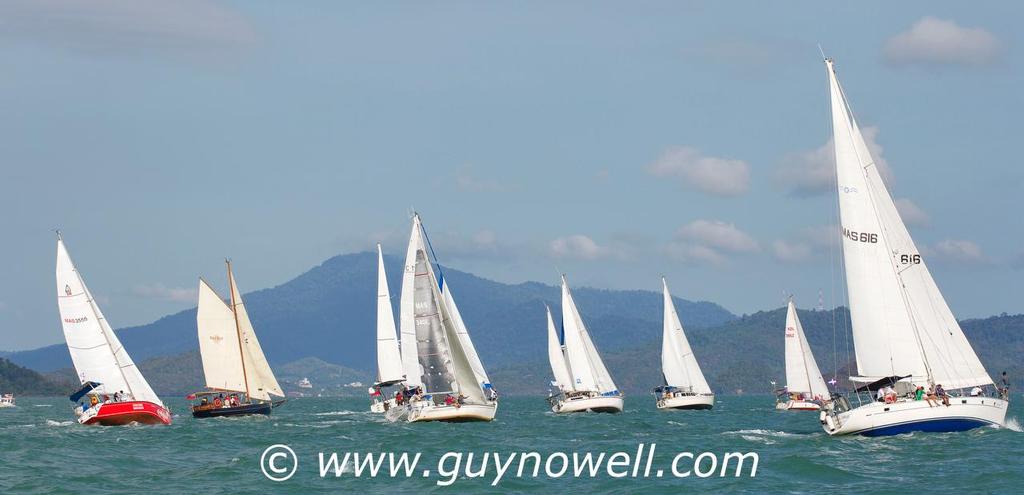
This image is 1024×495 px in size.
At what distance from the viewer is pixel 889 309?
169 feet

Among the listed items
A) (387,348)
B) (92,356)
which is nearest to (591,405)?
(387,348)

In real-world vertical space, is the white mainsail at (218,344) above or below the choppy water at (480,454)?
above

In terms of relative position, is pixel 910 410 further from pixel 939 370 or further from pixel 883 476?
pixel 883 476

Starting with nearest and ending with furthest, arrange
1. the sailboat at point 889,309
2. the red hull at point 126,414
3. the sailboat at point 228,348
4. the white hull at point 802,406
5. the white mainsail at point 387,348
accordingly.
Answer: the sailboat at point 889,309, the red hull at point 126,414, the sailboat at point 228,348, the white mainsail at point 387,348, the white hull at point 802,406

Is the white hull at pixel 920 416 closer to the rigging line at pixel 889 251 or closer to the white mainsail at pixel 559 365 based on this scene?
the rigging line at pixel 889 251

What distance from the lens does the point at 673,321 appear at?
363 feet

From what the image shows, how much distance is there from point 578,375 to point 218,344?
86.7 ft

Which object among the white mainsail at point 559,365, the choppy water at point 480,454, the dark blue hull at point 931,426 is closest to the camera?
the choppy water at point 480,454

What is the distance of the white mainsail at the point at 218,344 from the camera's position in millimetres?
87938

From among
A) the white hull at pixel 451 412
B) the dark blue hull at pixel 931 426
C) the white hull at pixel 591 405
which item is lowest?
the dark blue hull at pixel 931 426
